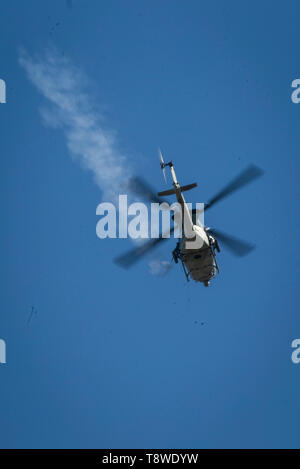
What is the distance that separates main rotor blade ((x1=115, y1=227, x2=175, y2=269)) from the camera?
2548cm

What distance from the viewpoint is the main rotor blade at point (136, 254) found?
2548cm

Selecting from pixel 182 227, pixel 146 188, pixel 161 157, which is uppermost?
pixel 161 157

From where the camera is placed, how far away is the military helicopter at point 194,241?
82.6 ft

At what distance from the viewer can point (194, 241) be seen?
26.0 metres

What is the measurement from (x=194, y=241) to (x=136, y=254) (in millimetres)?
3315

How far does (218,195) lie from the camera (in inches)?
1011

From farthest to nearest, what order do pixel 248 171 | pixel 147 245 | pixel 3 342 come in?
pixel 3 342
pixel 147 245
pixel 248 171

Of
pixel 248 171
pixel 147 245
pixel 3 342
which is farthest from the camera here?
pixel 3 342

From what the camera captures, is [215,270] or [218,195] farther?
[215,270]

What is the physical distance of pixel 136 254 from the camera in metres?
25.9

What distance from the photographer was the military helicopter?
25.2 m
